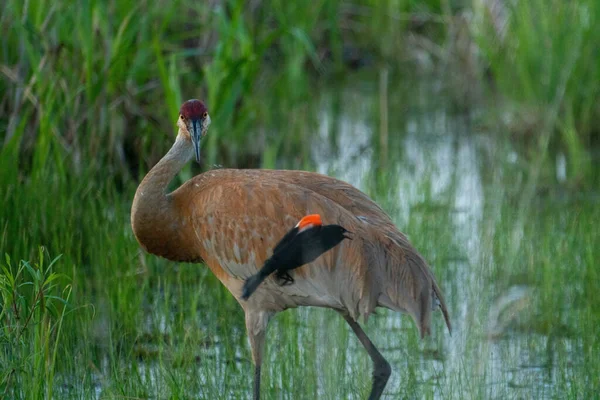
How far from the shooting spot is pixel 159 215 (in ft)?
15.4

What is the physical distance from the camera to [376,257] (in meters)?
4.25

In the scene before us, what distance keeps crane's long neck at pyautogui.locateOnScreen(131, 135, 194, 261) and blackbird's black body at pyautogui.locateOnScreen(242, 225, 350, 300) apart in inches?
20.7

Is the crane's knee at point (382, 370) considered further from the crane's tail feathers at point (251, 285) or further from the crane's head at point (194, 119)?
the crane's head at point (194, 119)

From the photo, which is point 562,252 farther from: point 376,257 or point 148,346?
point 148,346

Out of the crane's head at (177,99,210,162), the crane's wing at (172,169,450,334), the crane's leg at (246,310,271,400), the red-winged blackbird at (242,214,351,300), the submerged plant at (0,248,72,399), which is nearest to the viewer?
the submerged plant at (0,248,72,399)

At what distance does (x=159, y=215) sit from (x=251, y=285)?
62 cm

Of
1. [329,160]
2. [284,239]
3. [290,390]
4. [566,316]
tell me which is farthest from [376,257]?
[329,160]

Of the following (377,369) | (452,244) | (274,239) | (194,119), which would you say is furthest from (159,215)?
(452,244)

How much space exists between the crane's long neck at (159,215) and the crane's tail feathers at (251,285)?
49cm

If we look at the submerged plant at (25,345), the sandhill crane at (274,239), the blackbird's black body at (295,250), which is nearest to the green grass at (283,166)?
the submerged plant at (25,345)

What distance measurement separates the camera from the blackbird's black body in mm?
3963

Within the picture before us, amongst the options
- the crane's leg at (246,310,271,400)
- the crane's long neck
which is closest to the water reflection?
the crane's leg at (246,310,271,400)

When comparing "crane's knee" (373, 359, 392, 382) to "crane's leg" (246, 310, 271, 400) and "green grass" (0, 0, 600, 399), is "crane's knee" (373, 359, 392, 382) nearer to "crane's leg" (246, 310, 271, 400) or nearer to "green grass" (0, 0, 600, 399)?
"green grass" (0, 0, 600, 399)

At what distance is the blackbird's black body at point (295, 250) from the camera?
3.96m
